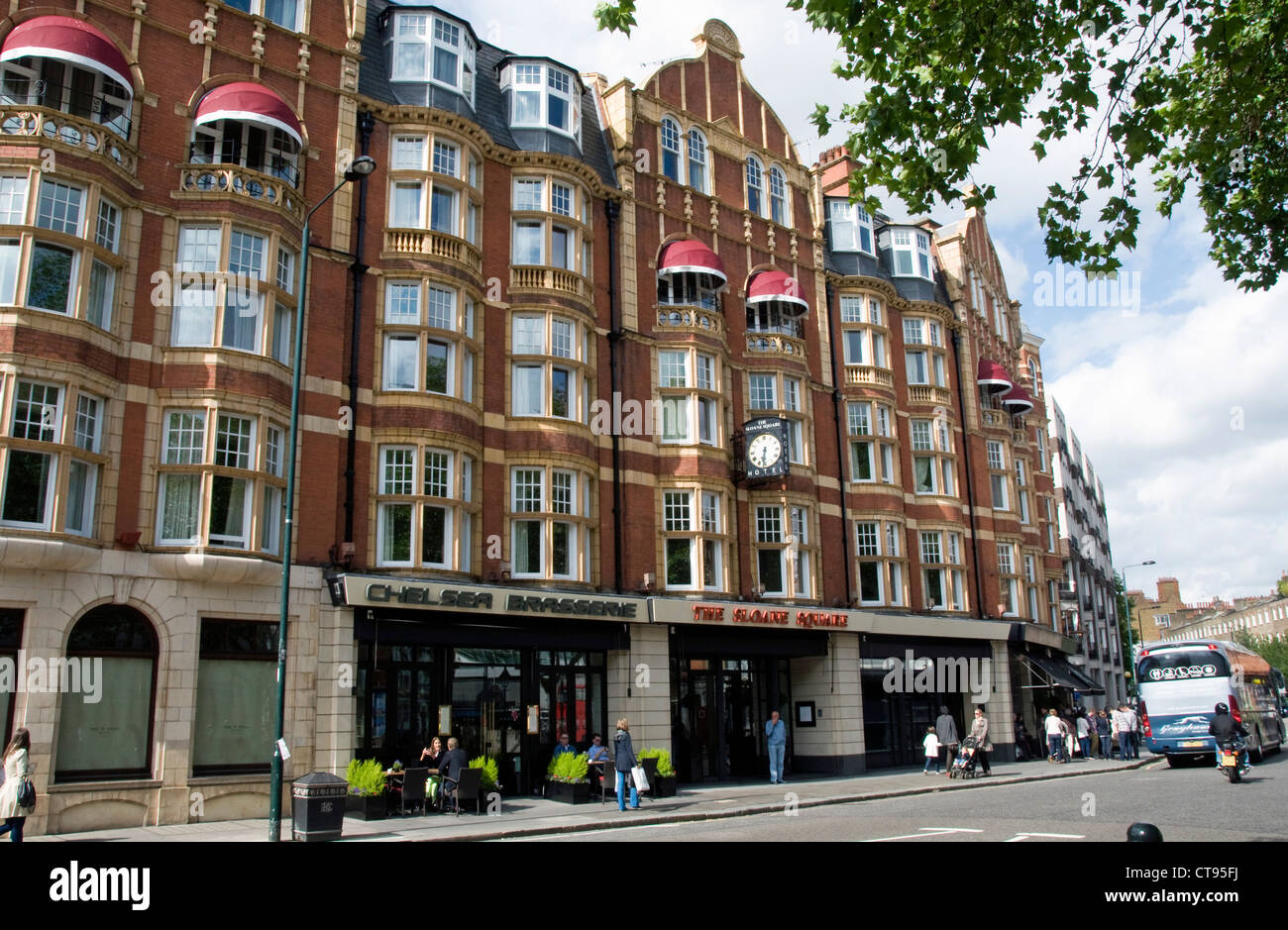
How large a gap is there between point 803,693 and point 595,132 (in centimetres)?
1891

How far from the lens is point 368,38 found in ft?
85.7

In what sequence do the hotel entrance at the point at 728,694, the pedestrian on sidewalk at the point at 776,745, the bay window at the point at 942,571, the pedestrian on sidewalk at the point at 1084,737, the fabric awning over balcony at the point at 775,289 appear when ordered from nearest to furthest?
1. the pedestrian on sidewalk at the point at 776,745
2. the hotel entrance at the point at 728,694
3. the fabric awning over balcony at the point at 775,289
4. the bay window at the point at 942,571
5. the pedestrian on sidewalk at the point at 1084,737

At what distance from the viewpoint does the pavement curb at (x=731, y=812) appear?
16.7m

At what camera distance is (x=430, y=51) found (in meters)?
25.9

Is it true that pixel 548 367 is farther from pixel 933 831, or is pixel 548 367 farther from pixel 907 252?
pixel 907 252

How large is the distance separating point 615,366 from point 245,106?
11.7m

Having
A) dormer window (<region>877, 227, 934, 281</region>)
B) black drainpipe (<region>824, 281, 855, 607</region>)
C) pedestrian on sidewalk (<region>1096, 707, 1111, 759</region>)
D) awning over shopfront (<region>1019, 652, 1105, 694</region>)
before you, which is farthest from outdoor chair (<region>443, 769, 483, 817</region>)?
dormer window (<region>877, 227, 934, 281</region>)

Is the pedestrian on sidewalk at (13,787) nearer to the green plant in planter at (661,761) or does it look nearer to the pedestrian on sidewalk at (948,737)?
the green plant in planter at (661,761)

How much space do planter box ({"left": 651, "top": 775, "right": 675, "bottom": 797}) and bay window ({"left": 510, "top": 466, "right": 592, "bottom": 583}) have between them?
17.4 ft

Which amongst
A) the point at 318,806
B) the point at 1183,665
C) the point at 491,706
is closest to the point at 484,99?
the point at 491,706

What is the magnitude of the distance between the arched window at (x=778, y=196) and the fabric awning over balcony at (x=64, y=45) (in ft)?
69.4

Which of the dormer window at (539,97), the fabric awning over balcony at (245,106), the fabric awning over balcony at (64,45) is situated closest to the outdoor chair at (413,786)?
the fabric awning over balcony at (245,106)
